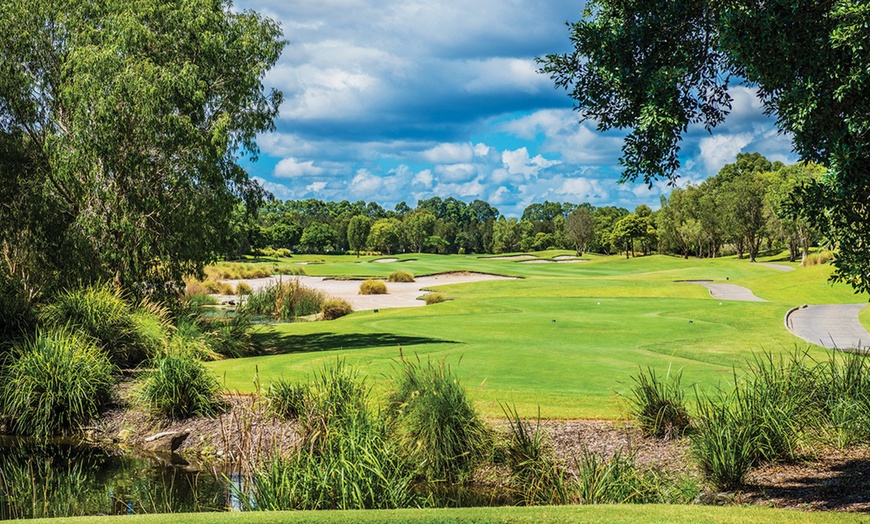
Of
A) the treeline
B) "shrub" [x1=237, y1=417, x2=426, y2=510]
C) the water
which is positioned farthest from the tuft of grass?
the treeline

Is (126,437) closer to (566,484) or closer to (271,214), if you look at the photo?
(566,484)

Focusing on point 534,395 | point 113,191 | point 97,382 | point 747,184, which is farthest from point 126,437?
point 747,184

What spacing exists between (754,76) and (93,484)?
377 inches

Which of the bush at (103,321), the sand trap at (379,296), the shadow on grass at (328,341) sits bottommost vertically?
the sand trap at (379,296)

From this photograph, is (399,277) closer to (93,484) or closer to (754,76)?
(93,484)

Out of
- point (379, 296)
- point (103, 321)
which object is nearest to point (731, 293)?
point (379, 296)

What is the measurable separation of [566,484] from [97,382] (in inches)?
352

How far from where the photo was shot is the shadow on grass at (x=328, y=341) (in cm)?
1989

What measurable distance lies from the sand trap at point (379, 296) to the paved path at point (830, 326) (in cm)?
1935

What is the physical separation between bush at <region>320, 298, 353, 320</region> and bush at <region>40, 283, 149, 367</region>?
17.6 m

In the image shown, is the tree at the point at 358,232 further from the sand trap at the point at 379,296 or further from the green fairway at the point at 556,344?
the green fairway at the point at 556,344

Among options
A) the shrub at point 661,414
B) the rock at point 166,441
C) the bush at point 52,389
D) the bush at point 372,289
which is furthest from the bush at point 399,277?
the shrub at point 661,414

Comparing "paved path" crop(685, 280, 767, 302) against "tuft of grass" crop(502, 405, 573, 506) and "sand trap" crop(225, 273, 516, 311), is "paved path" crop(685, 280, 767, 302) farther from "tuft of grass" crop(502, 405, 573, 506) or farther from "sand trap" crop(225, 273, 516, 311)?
"tuft of grass" crop(502, 405, 573, 506)

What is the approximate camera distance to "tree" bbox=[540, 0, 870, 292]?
230 inches
